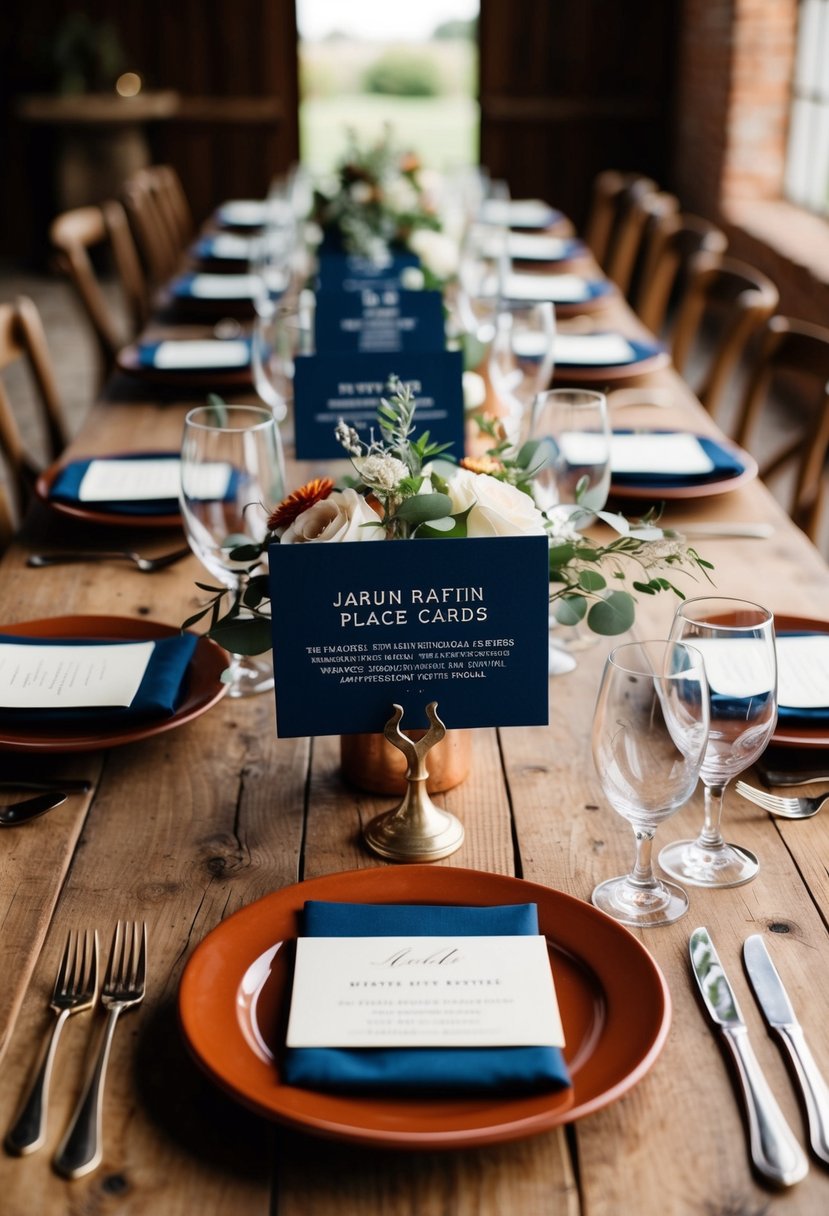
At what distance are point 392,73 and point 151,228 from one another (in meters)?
4.42

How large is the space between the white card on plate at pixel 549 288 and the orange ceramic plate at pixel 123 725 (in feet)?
6.67

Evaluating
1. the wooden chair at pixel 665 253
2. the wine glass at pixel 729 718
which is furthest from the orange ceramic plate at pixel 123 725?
the wooden chair at pixel 665 253

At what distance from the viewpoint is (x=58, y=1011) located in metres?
0.98

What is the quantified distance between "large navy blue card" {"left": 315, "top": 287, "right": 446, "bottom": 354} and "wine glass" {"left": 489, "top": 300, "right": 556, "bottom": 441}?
0.33 feet

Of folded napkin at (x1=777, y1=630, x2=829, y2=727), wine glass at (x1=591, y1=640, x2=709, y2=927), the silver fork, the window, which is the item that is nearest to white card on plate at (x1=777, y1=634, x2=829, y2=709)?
folded napkin at (x1=777, y1=630, x2=829, y2=727)

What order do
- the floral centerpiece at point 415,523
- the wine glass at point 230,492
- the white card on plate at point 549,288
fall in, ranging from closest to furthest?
the floral centerpiece at point 415,523 < the wine glass at point 230,492 < the white card on plate at point 549,288

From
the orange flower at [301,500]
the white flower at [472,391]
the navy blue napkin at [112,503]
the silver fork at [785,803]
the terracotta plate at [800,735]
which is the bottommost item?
the silver fork at [785,803]

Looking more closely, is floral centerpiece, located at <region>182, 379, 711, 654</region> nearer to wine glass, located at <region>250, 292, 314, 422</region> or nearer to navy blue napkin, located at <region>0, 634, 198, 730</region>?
navy blue napkin, located at <region>0, 634, 198, 730</region>

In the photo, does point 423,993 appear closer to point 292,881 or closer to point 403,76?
point 292,881

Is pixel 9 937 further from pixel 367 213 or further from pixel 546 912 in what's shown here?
pixel 367 213

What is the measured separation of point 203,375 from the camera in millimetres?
2699

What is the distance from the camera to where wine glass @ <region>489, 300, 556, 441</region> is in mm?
2119

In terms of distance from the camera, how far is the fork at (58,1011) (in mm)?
859

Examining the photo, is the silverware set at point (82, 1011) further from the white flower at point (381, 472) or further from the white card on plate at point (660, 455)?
the white card on plate at point (660, 455)
